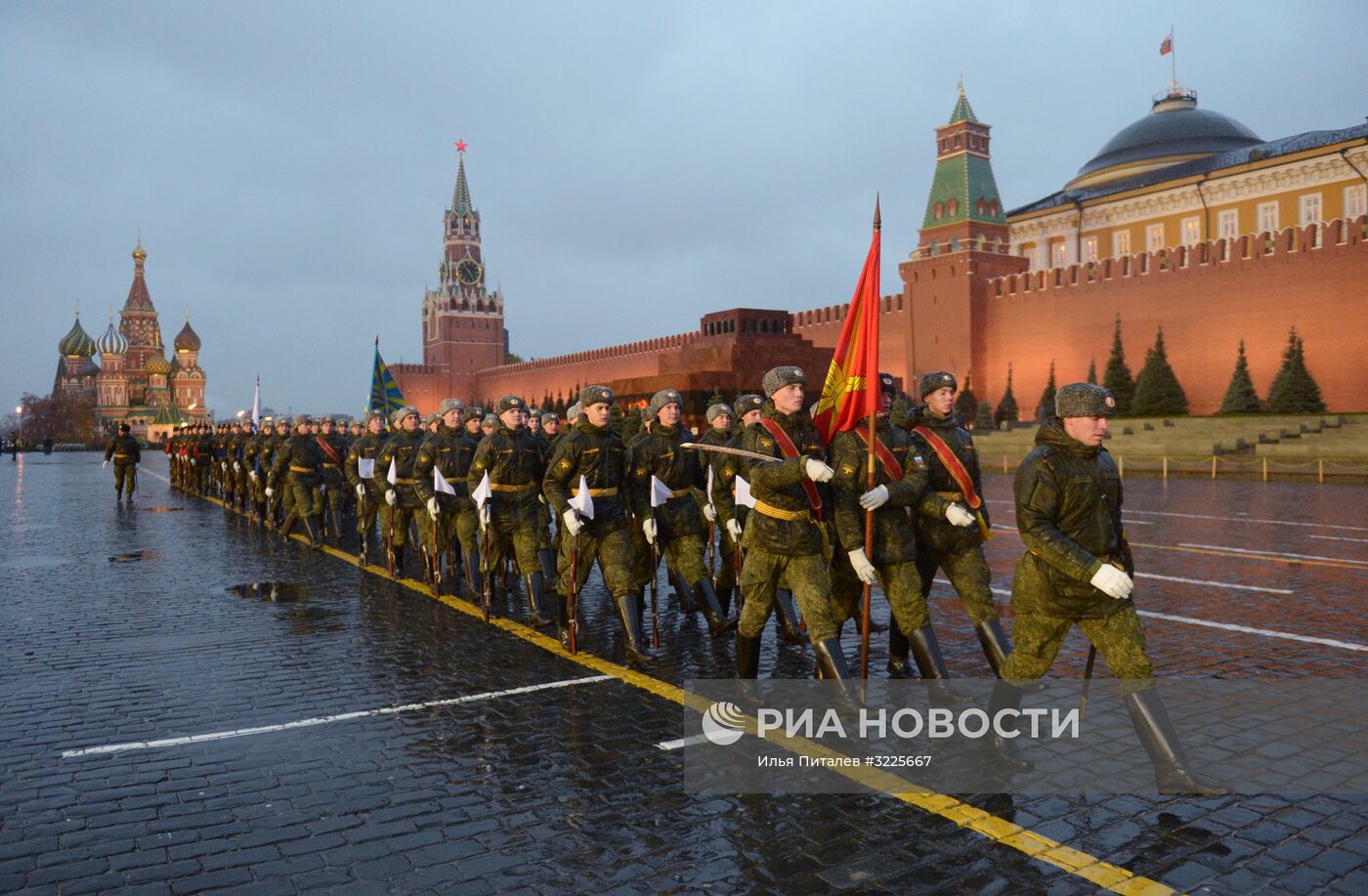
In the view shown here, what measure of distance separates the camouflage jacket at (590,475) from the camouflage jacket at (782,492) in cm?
177

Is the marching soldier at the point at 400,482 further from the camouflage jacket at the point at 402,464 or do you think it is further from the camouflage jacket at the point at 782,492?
the camouflage jacket at the point at 782,492

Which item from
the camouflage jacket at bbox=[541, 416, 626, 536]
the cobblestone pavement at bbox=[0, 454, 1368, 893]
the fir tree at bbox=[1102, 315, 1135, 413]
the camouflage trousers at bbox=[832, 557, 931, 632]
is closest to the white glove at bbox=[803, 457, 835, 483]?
the camouflage trousers at bbox=[832, 557, 931, 632]

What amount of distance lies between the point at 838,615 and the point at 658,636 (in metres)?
1.91

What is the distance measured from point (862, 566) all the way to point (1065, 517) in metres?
1.15

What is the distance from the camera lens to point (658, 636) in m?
7.25

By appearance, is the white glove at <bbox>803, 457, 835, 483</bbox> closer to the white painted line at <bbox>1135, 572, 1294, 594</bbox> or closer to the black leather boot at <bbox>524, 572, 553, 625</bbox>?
the black leather boot at <bbox>524, 572, 553, 625</bbox>

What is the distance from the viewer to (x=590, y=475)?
701 centimetres

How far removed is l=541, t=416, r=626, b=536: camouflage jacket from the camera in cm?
699

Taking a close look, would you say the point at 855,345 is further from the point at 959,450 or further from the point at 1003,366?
the point at 1003,366

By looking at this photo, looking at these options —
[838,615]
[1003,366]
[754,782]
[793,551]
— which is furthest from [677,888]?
[1003,366]

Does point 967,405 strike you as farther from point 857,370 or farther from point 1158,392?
point 857,370

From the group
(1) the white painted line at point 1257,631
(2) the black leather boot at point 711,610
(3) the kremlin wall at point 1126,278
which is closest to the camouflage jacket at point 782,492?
(2) the black leather boot at point 711,610

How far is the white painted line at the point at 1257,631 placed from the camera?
6.47 metres

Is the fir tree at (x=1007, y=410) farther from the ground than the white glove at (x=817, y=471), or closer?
farther from the ground
